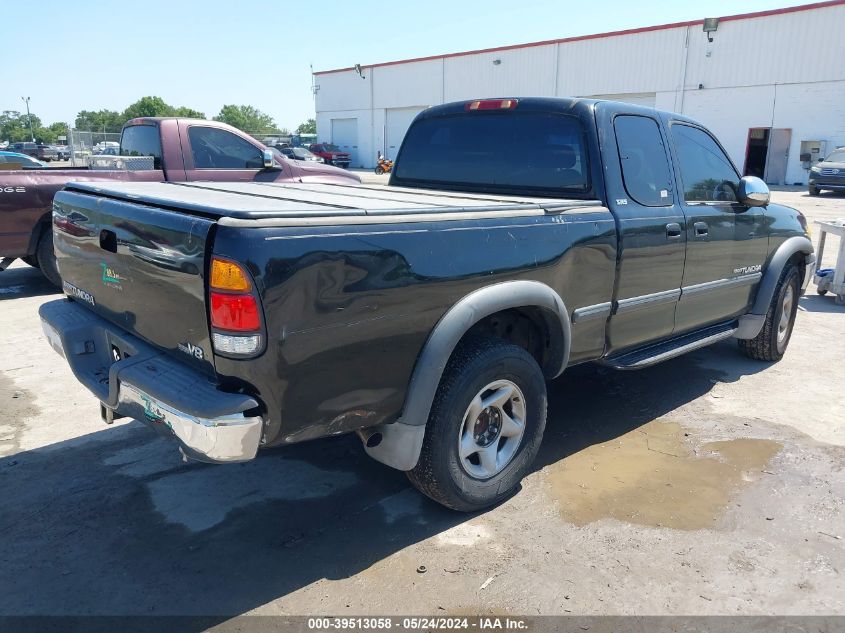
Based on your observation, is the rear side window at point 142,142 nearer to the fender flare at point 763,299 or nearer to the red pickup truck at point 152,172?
the red pickup truck at point 152,172

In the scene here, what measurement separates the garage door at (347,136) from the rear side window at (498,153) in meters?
42.6

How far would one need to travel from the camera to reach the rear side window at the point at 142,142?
809 centimetres

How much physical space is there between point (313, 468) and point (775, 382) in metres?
3.76

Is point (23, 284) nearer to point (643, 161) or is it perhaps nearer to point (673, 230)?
point (643, 161)

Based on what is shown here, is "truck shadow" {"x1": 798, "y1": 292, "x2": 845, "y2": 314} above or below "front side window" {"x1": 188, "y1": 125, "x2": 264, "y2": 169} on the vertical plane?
below

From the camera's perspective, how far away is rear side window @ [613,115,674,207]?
406 centimetres

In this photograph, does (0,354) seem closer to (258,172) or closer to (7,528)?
(7,528)

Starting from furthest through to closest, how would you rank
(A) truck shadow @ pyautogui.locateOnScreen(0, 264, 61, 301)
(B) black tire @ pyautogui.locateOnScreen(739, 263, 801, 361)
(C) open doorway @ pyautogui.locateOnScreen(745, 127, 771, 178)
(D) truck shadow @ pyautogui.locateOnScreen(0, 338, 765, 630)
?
(C) open doorway @ pyautogui.locateOnScreen(745, 127, 771, 178)
(A) truck shadow @ pyautogui.locateOnScreen(0, 264, 61, 301)
(B) black tire @ pyautogui.locateOnScreen(739, 263, 801, 361)
(D) truck shadow @ pyautogui.locateOnScreen(0, 338, 765, 630)

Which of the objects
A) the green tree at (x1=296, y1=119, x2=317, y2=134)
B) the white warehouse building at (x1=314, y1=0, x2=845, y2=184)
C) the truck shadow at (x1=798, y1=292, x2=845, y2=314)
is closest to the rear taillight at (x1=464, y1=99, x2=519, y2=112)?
the truck shadow at (x1=798, y1=292, x2=845, y2=314)

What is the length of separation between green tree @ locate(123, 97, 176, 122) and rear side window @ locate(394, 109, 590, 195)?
275 feet

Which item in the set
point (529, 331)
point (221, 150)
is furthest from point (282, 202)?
point (221, 150)

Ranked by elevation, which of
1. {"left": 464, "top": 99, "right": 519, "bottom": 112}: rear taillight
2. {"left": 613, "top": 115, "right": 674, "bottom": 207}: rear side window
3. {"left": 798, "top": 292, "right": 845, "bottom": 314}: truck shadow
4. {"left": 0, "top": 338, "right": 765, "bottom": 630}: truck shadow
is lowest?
{"left": 798, "top": 292, "right": 845, "bottom": 314}: truck shadow

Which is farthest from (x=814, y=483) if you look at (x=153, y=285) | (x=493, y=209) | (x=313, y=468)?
(x=153, y=285)

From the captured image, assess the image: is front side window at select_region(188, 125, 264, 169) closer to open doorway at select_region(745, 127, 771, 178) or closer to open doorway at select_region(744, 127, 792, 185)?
open doorway at select_region(744, 127, 792, 185)
